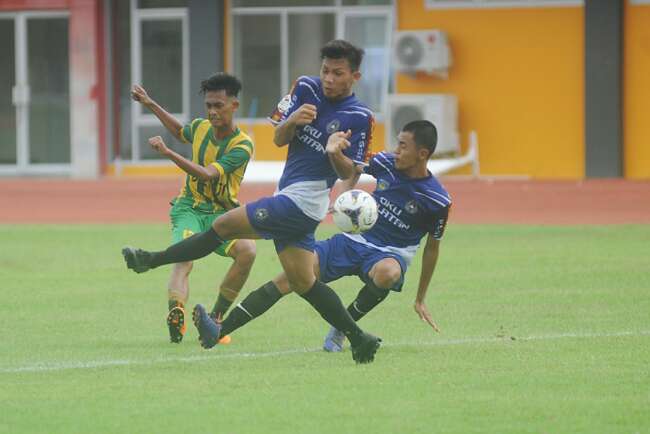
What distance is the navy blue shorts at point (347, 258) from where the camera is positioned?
1003cm

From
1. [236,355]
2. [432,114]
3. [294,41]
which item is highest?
[294,41]

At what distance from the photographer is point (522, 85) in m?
29.6

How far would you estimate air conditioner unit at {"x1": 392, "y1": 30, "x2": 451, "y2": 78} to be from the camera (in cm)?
2908

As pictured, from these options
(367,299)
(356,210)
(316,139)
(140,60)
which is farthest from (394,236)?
(140,60)

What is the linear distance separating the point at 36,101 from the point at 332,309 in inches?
956

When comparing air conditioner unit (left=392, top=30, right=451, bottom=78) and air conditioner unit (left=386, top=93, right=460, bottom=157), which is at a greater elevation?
air conditioner unit (left=392, top=30, right=451, bottom=78)

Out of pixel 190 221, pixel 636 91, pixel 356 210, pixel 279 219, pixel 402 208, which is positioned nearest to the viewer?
pixel 279 219

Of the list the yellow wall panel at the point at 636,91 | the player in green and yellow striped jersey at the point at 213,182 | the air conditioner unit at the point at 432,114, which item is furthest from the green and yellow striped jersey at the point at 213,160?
the yellow wall panel at the point at 636,91

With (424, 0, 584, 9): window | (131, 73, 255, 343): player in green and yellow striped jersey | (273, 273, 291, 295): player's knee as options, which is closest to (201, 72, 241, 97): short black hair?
(131, 73, 255, 343): player in green and yellow striped jersey

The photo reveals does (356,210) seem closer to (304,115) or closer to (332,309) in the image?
(332,309)

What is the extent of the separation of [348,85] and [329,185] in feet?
2.04

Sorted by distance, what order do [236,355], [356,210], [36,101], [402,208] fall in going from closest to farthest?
[356,210]
[236,355]
[402,208]
[36,101]

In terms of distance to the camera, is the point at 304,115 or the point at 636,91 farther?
the point at 636,91

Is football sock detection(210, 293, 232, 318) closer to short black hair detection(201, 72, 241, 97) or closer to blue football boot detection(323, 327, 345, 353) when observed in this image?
blue football boot detection(323, 327, 345, 353)
